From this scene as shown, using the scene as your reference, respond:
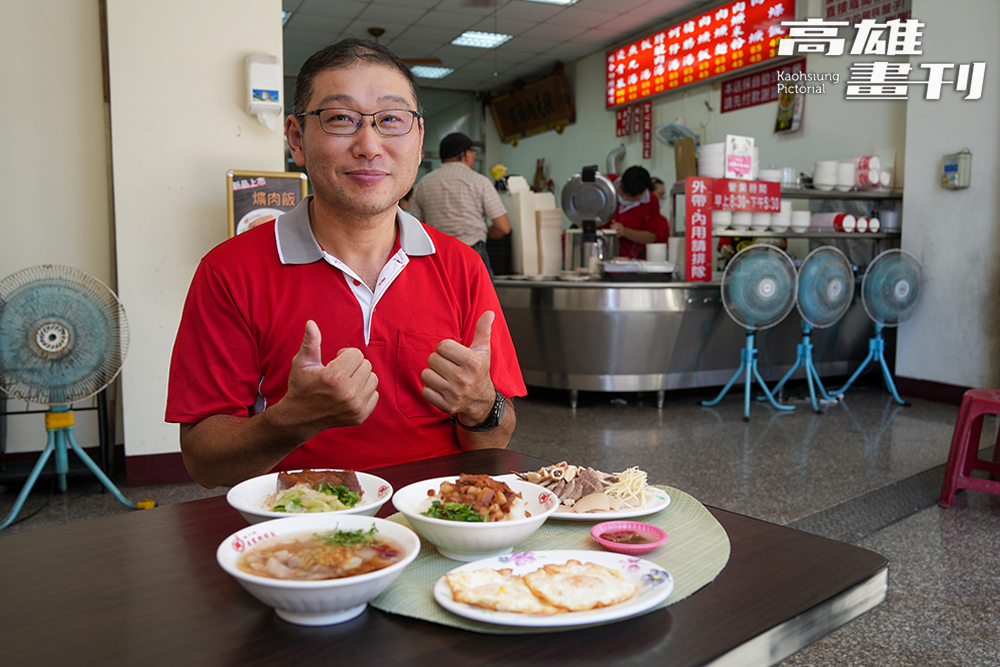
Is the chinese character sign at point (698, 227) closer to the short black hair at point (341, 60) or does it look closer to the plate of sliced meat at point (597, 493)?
the short black hair at point (341, 60)

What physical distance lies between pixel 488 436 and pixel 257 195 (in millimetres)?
2379

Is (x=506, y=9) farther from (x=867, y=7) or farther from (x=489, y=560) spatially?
(x=489, y=560)

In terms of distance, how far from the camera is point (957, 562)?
8.39ft

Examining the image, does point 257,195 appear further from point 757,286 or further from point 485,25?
point 485,25

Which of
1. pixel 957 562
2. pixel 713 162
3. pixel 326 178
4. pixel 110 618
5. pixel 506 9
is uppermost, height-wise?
pixel 506 9

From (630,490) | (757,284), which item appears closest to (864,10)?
(757,284)

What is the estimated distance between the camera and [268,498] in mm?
1006

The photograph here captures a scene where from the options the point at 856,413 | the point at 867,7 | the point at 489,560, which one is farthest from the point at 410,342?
the point at 867,7

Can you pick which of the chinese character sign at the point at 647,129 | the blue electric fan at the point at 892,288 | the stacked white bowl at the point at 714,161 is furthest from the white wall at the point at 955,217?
the chinese character sign at the point at 647,129

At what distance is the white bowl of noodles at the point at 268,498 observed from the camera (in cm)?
90

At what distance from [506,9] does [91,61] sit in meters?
5.25

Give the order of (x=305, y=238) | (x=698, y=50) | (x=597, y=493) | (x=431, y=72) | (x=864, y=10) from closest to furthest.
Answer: (x=597, y=493) → (x=305, y=238) → (x=864, y=10) → (x=698, y=50) → (x=431, y=72)

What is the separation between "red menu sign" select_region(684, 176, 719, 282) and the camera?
5.01m

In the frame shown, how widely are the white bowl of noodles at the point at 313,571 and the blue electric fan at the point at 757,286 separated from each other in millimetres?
4303
